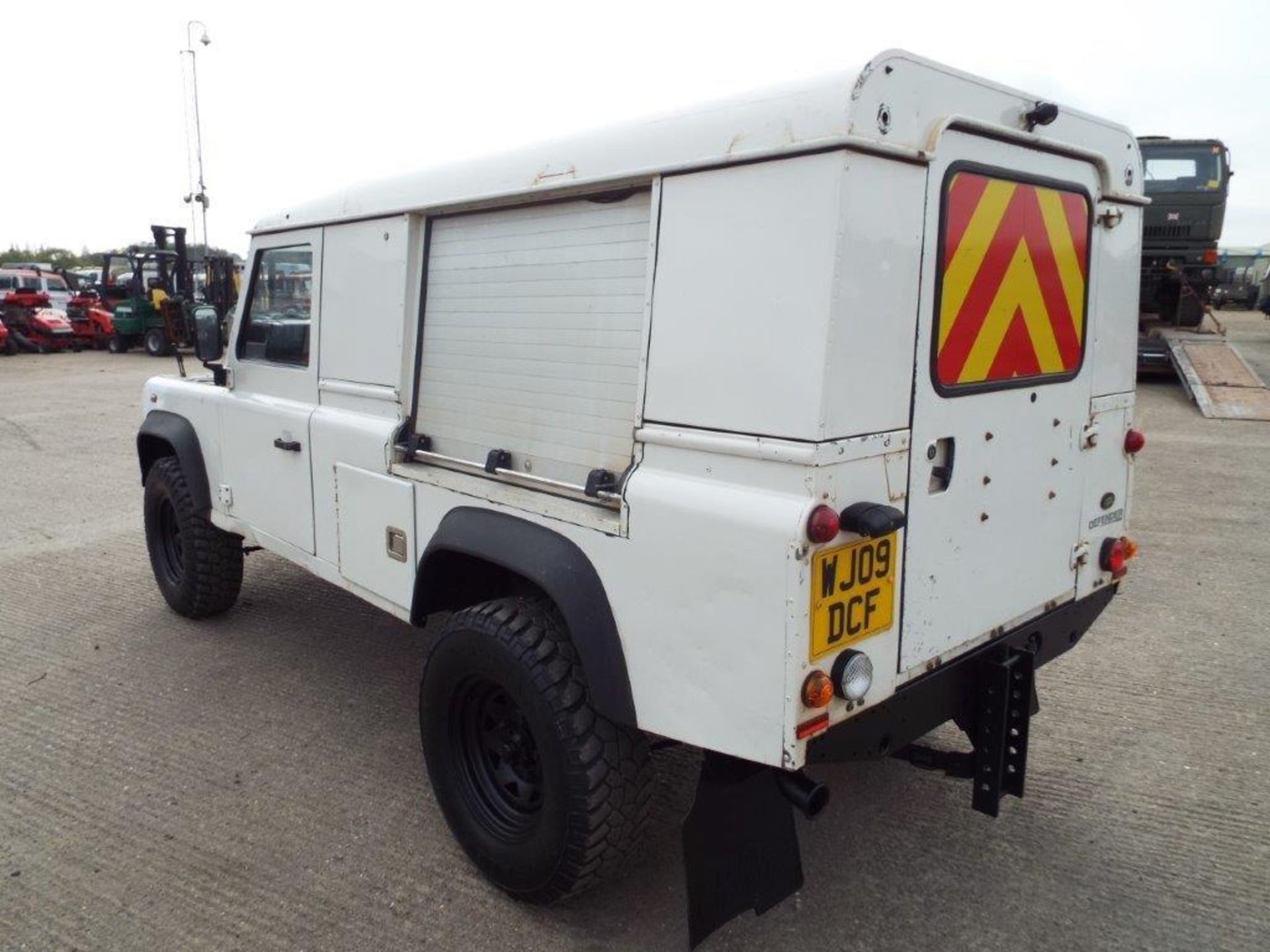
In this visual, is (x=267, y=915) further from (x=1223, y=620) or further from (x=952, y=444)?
(x=1223, y=620)

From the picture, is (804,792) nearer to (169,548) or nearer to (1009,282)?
(1009,282)

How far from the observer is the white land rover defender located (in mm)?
2049

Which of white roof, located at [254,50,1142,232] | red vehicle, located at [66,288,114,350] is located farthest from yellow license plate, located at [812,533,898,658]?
red vehicle, located at [66,288,114,350]

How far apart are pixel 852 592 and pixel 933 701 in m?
0.58

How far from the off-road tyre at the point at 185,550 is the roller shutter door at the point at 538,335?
2075 millimetres

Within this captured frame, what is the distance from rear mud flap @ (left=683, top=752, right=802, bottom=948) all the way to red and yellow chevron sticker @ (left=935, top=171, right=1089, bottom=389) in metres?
1.14

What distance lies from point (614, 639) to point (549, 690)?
251 millimetres

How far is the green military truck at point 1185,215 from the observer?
45.1 ft

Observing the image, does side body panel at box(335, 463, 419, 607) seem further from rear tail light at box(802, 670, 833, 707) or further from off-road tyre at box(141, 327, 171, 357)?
off-road tyre at box(141, 327, 171, 357)

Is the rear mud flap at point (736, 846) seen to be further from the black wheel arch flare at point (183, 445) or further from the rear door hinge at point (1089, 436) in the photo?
the black wheel arch flare at point (183, 445)

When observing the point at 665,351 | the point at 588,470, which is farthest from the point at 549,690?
the point at 665,351

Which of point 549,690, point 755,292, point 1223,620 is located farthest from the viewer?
point 1223,620

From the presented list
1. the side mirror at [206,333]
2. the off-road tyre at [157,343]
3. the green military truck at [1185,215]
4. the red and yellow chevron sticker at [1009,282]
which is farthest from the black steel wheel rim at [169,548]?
the off-road tyre at [157,343]

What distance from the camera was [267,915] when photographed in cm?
270
